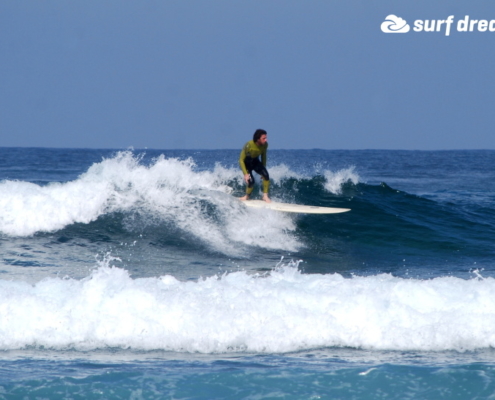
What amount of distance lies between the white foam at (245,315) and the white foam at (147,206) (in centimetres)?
382

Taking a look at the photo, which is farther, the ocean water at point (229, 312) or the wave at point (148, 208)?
the wave at point (148, 208)

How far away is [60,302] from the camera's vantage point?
5.61m

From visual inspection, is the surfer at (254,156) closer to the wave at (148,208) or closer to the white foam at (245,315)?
the wave at (148,208)

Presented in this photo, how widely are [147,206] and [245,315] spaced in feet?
20.9

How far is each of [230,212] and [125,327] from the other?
19.1 feet

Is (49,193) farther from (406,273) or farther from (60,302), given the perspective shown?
(406,273)

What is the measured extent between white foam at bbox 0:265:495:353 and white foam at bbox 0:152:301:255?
3824 mm

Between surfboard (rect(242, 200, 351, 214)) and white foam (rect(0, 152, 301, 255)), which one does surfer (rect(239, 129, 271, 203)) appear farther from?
white foam (rect(0, 152, 301, 255))

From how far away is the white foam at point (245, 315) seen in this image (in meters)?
Answer: 5.11
